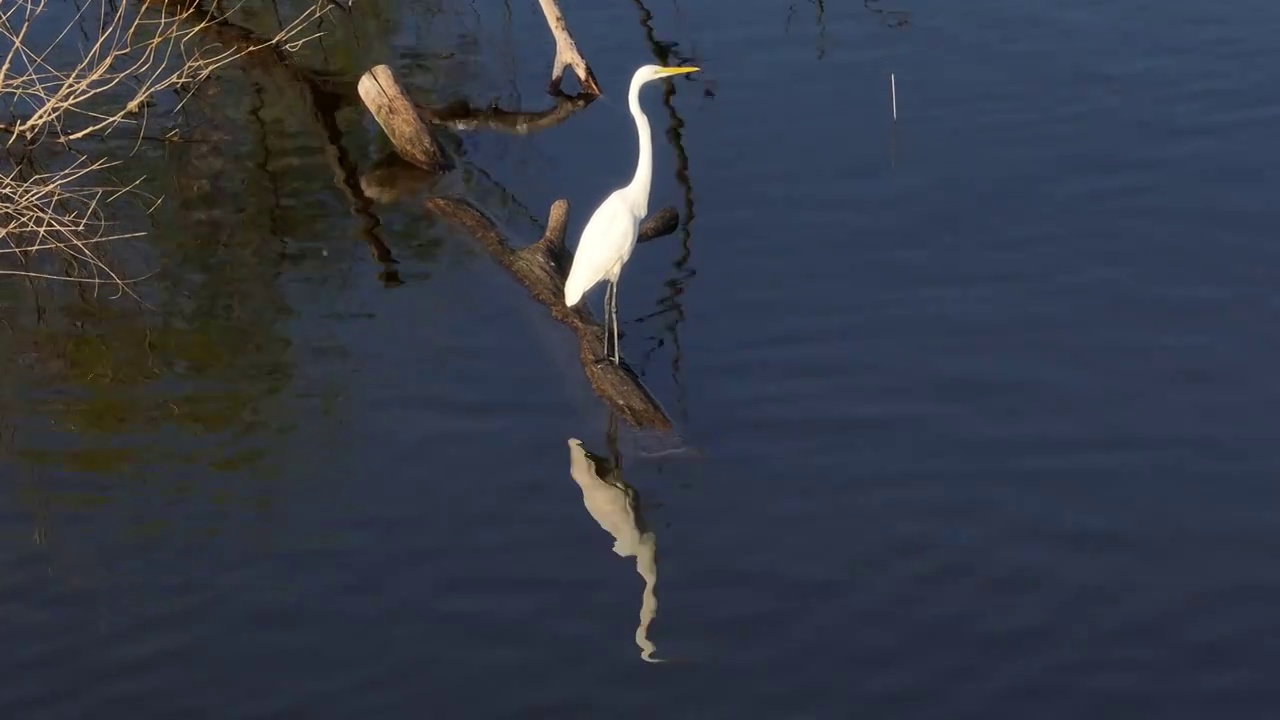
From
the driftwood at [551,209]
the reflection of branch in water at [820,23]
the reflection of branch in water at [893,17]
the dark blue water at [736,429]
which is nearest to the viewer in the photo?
the dark blue water at [736,429]

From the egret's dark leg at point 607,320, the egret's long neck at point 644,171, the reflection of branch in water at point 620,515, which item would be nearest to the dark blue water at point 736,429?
the reflection of branch in water at point 620,515

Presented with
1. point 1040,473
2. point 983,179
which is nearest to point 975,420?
point 1040,473

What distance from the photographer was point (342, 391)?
10203 millimetres

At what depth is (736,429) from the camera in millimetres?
9531

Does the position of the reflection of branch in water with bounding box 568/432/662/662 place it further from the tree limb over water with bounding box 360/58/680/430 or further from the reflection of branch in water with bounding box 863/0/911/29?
the reflection of branch in water with bounding box 863/0/911/29

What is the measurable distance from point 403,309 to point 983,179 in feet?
14.6

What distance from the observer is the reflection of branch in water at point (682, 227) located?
10.5 metres

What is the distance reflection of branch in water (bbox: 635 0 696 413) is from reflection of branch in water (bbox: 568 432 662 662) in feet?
2.30

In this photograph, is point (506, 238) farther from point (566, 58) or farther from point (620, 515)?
point (620, 515)

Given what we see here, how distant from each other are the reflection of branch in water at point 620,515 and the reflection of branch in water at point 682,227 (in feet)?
2.30

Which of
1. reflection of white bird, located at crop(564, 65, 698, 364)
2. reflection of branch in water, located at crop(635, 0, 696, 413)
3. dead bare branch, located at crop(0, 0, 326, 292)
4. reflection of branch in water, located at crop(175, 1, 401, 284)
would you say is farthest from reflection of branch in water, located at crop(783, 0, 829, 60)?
reflection of white bird, located at crop(564, 65, 698, 364)

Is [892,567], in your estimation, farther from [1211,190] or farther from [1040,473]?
[1211,190]

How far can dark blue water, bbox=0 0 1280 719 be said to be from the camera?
7703 mm

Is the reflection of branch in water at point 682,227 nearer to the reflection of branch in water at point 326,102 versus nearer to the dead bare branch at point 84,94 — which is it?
the reflection of branch in water at point 326,102
